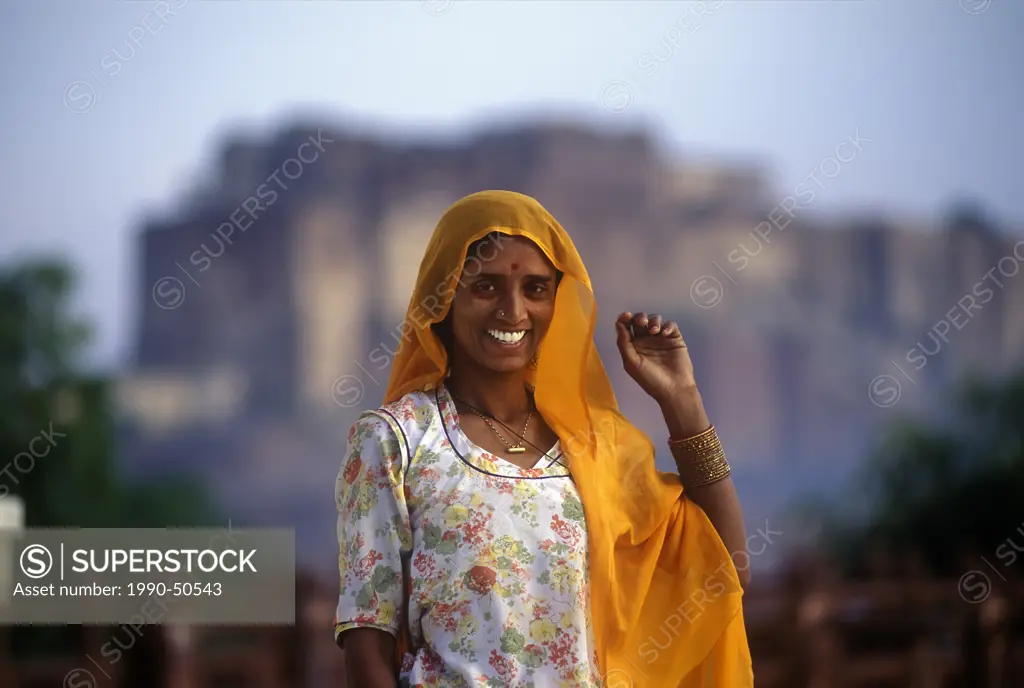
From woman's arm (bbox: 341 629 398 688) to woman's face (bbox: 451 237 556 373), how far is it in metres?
0.42

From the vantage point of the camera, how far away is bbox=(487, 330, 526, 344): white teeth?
1751mm

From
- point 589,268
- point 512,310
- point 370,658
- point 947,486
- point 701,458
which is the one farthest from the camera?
point 589,268

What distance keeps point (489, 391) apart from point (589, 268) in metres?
17.1

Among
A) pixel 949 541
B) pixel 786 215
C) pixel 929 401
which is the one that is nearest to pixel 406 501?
pixel 949 541

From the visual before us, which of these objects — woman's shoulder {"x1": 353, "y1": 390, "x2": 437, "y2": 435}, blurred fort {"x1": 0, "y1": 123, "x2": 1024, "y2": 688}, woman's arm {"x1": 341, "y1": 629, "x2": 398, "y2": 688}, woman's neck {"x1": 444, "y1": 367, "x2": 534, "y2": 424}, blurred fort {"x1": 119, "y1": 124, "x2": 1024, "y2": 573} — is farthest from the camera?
blurred fort {"x1": 119, "y1": 124, "x2": 1024, "y2": 573}

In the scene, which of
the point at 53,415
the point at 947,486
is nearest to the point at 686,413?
the point at 947,486

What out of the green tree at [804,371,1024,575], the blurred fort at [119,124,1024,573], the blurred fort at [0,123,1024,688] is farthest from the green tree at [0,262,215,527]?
the green tree at [804,371,1024,575]

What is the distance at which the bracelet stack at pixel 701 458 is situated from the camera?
1.84 m

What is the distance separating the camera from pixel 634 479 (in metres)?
1.85

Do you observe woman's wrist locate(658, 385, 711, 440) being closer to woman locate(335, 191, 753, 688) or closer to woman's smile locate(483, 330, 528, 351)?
woman locate(335, 191, 753, 688)

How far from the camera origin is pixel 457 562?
164cm

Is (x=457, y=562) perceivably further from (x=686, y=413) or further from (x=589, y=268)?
(x=589, y=268)

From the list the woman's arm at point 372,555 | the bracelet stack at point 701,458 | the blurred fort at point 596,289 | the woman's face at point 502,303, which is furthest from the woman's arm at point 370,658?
the blurred fort at point 596,289

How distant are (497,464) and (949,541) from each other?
947 cm
